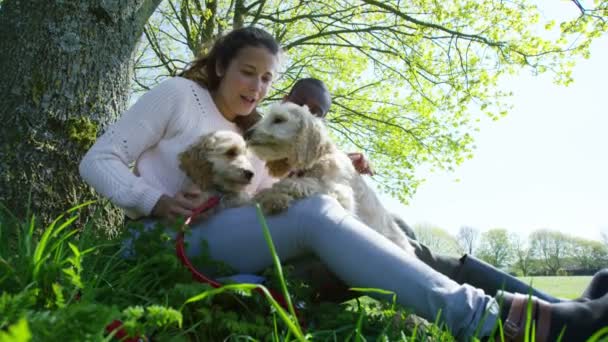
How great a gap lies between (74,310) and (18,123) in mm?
3272

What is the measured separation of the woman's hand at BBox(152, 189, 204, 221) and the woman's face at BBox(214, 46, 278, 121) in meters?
1.04

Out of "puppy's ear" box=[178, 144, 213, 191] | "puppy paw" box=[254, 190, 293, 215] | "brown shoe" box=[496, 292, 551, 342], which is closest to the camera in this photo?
"brown shoe" box=[496, 292, 551, 342]

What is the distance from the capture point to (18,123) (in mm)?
4059

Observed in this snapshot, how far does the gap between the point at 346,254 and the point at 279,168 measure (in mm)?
1517

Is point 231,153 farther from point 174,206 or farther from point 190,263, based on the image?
point 190,263

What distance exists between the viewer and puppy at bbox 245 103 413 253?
3494 millimetres

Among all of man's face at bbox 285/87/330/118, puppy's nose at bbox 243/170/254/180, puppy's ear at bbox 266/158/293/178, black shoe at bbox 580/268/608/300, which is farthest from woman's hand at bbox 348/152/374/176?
black shoe at bbox 580/268/608/300

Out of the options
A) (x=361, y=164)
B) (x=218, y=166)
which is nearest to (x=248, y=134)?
(x=218, y=166)

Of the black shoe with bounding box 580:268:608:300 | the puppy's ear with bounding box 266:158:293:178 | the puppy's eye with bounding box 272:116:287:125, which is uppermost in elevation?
the puppy's eye with bounding box 272:116:287:125

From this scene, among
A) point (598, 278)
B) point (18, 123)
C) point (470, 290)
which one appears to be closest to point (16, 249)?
point (18, 123)

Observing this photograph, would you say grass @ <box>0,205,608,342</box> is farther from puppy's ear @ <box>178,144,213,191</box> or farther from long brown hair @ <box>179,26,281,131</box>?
long brown hair @ <box>179,26,281,131</box>

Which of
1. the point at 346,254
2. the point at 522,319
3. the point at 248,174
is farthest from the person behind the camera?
the point at 248,174

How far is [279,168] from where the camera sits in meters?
3.72

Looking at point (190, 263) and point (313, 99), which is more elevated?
point (313, 99)
